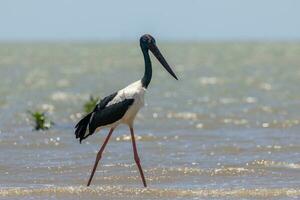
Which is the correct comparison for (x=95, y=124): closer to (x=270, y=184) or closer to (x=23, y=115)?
(x=270, y=184)

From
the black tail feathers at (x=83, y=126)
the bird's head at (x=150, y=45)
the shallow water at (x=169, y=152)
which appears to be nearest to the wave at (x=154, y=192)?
the shallow water at (x=169, y=152)

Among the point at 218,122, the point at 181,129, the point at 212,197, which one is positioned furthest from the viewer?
the point at 218,122

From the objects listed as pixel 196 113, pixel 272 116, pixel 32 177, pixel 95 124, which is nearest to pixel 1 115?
pixel 196 113

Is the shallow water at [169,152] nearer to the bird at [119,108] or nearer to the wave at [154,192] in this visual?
the wave at [154,192]

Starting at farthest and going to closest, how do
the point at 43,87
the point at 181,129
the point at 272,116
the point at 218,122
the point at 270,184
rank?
the point at 43,87
the point at 272,116
the point at 218,122
the point at 181,129
the point at 270,184

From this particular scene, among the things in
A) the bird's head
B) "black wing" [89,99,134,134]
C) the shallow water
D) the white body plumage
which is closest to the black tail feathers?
"black wing" [89,99,134,134]

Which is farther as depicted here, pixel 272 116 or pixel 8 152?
pixel 272 116

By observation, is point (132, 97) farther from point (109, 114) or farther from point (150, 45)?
point (150, 45)

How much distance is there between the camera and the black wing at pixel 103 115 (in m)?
11.6

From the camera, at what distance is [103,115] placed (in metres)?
11.7

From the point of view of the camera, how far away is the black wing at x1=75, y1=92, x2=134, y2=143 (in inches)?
458

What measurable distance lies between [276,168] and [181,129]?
19.6 feet

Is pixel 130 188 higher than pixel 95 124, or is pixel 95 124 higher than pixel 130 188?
pixel 95 124

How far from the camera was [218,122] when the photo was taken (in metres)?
20.9
